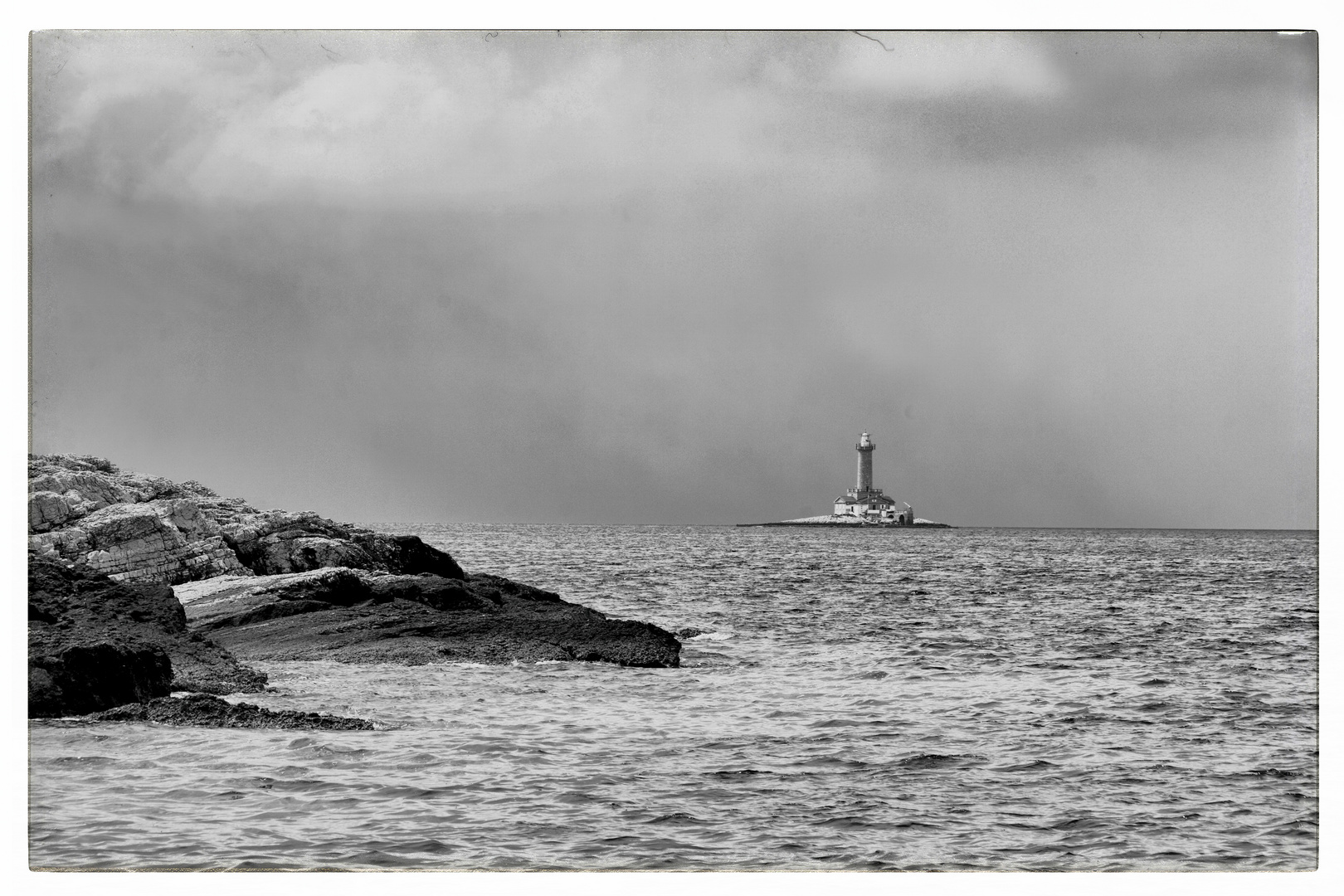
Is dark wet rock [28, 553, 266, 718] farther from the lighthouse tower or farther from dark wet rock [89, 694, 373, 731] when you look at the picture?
the lighthouse tower

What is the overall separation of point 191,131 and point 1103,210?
5555 mm

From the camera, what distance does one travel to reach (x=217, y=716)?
671 cm

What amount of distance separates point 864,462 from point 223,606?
4.94 m

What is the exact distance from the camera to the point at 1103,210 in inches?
282

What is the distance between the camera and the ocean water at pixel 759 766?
5785 millimetres

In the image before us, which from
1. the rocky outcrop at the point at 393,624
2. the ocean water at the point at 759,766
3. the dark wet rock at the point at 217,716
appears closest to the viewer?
the ocean water at the point at 759,766

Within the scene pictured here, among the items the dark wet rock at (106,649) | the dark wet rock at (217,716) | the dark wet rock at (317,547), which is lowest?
the dark wet rock at (217,716)

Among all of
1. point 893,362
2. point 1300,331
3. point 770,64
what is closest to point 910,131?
point 770,64

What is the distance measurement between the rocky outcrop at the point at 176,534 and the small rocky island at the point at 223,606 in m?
0.01

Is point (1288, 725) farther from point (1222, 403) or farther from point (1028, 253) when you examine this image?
point (1028, 253)

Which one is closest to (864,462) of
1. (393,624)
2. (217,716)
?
(393,624)

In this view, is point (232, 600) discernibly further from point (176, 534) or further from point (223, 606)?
point (176, 534)

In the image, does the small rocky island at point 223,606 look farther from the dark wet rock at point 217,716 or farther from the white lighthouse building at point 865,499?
the white lighthouse building at point 865,499

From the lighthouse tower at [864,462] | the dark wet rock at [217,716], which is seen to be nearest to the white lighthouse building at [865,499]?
the lighthouse tower at [864,462]
